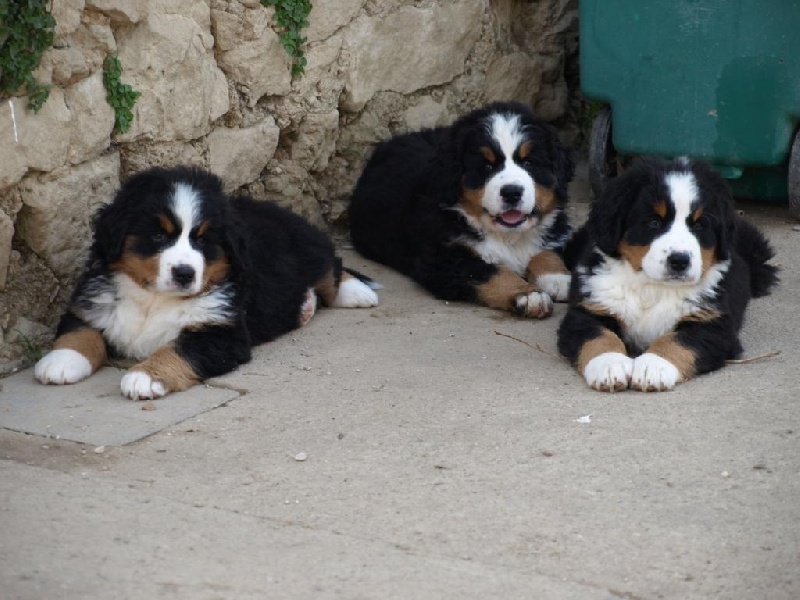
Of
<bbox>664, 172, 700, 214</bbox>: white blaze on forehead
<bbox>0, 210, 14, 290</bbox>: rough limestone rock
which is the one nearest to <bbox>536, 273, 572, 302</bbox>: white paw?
<bbox>664, 172, 700, 214</bbox>: white blaze on forehead

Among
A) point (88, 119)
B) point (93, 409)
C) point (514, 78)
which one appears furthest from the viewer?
point (514, 78)

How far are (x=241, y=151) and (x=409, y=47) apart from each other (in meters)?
1.36

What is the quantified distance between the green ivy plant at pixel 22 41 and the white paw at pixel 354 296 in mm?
1730

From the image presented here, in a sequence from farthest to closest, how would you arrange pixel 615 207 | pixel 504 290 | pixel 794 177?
pixel 794 177 < pixel 504 290 < pixel 615 207

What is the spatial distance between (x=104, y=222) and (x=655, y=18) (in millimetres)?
3387

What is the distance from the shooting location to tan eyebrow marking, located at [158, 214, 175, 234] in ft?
15.4

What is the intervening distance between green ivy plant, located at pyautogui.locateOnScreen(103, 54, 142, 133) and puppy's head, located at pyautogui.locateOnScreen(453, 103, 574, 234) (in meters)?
1.57

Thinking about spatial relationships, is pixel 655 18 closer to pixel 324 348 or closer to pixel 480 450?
pixel 324 348

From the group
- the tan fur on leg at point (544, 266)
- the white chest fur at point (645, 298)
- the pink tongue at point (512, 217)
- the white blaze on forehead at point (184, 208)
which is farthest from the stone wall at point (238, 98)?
the white chest fur at point (645, 298)

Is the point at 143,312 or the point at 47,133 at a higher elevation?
the point at 47,133

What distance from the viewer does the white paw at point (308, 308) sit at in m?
5.41

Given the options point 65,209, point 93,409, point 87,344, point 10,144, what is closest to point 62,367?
point 87,344

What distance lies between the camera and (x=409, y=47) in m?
6.85

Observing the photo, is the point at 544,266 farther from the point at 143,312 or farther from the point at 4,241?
the point at 4,241
